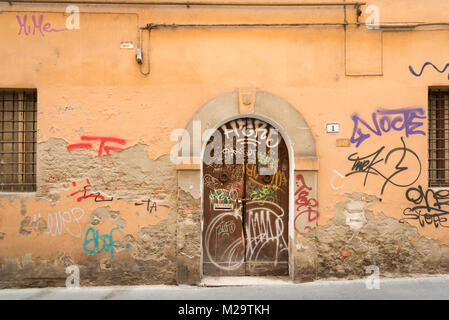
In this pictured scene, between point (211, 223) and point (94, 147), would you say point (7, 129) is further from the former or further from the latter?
point (211, 223)

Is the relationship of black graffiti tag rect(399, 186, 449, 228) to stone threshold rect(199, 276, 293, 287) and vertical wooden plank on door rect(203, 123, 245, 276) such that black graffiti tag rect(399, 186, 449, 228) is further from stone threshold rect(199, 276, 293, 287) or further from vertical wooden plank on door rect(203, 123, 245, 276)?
vertical wooden plank on door rect(203, 123, 245, 276)

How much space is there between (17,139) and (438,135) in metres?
6.20

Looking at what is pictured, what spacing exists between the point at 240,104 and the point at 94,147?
7.02ft

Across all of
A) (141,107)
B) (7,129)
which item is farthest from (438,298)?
(7,129)

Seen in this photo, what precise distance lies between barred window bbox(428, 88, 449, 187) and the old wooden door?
219cm

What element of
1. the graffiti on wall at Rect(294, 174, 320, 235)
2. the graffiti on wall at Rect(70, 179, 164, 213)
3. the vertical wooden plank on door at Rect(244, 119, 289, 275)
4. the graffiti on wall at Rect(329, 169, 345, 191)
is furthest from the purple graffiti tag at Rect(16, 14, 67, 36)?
the graffiti on wall at Rect(329, 169, 345, 191)

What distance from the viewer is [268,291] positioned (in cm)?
450

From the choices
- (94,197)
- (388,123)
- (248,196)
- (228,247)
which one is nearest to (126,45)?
(94,197)

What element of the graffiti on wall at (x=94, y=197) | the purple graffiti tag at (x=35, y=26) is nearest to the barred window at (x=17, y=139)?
Result: the graffiti on wall at (x=94, y=197)

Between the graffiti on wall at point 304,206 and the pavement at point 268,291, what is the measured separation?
2.78 ft

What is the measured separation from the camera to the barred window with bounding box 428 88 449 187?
199 inches

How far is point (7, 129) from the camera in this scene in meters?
4.95

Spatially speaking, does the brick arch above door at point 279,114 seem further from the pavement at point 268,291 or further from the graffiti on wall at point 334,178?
the pavement at point 268,291

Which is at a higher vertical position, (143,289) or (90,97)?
(90,97)
